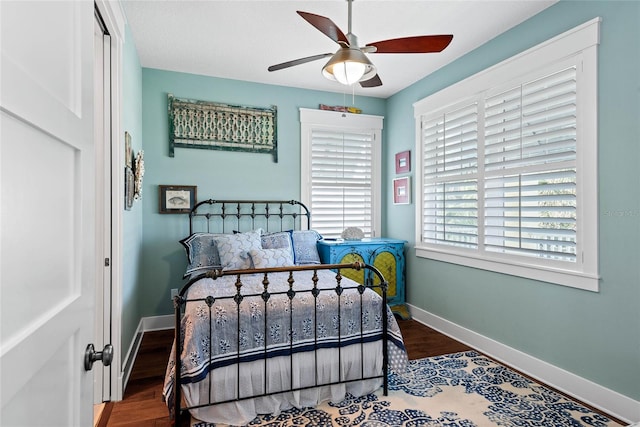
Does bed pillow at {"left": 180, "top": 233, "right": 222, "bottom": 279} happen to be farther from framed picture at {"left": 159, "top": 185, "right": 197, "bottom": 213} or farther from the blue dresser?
the blue dresser

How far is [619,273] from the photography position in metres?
2.25

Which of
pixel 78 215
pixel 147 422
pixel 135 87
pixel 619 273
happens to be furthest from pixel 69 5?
pixel 619 273

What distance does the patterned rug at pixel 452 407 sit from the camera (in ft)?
7.06

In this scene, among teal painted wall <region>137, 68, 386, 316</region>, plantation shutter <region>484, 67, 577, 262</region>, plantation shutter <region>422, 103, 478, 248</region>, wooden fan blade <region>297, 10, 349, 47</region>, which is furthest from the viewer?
teal painted wall <region>137, 68, 386, 316</region>

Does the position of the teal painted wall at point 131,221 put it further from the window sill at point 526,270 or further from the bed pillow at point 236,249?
the window sill at point 526,270

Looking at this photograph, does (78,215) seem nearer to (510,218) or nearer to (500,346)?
(510,218)

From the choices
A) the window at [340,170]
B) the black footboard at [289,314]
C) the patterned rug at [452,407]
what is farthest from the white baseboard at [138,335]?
the window at [340,170]

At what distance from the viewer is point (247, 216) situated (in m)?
4.16

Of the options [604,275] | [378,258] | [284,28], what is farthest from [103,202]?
[604,275]

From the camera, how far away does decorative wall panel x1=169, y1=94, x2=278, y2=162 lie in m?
3.89

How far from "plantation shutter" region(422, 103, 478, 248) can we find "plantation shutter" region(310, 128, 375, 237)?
869 millimetres

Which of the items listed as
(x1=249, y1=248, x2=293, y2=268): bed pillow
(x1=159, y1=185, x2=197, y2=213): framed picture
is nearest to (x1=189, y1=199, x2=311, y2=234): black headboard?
(x1=159, y1=185, x2=197, y2=213): framed picture

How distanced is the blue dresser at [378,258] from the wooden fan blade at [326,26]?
Answer: 2159mm

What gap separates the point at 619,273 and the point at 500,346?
3.75ft
